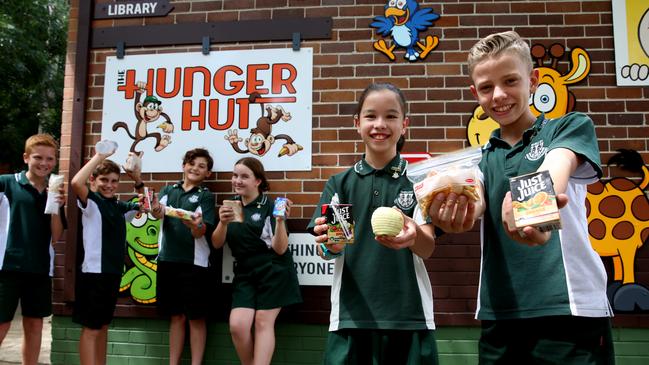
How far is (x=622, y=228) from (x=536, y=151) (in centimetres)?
301

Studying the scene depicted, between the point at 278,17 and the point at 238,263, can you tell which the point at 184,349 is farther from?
the point at 278,17

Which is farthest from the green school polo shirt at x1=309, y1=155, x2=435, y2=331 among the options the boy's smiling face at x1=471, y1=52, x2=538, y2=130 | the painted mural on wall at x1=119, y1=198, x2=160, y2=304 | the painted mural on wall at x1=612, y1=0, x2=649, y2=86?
the painted mural on wall at x1=612, y1=0, x2=649, y2=86

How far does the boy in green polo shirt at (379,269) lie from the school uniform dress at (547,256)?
32 cm

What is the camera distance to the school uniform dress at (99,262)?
162 inches

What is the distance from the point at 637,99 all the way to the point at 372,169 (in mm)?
3322

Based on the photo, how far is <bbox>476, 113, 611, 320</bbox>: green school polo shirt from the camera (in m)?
1.72

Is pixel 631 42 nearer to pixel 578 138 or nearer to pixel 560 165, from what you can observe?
pixel 578 138

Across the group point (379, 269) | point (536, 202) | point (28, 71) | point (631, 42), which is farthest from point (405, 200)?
point (28, 71)

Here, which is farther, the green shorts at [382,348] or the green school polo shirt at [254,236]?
the green school polo shirt at [254,236]

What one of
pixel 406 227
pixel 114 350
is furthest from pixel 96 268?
pixel 406 227

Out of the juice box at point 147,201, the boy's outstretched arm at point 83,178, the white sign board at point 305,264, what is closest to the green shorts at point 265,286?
the white sign board at point 305,264

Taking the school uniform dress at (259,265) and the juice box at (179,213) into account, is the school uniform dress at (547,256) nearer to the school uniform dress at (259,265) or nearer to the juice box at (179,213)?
the school uniform dress at (259,265)

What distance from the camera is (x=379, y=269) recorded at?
226 cm

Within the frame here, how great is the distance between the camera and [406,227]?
1.98 meters
